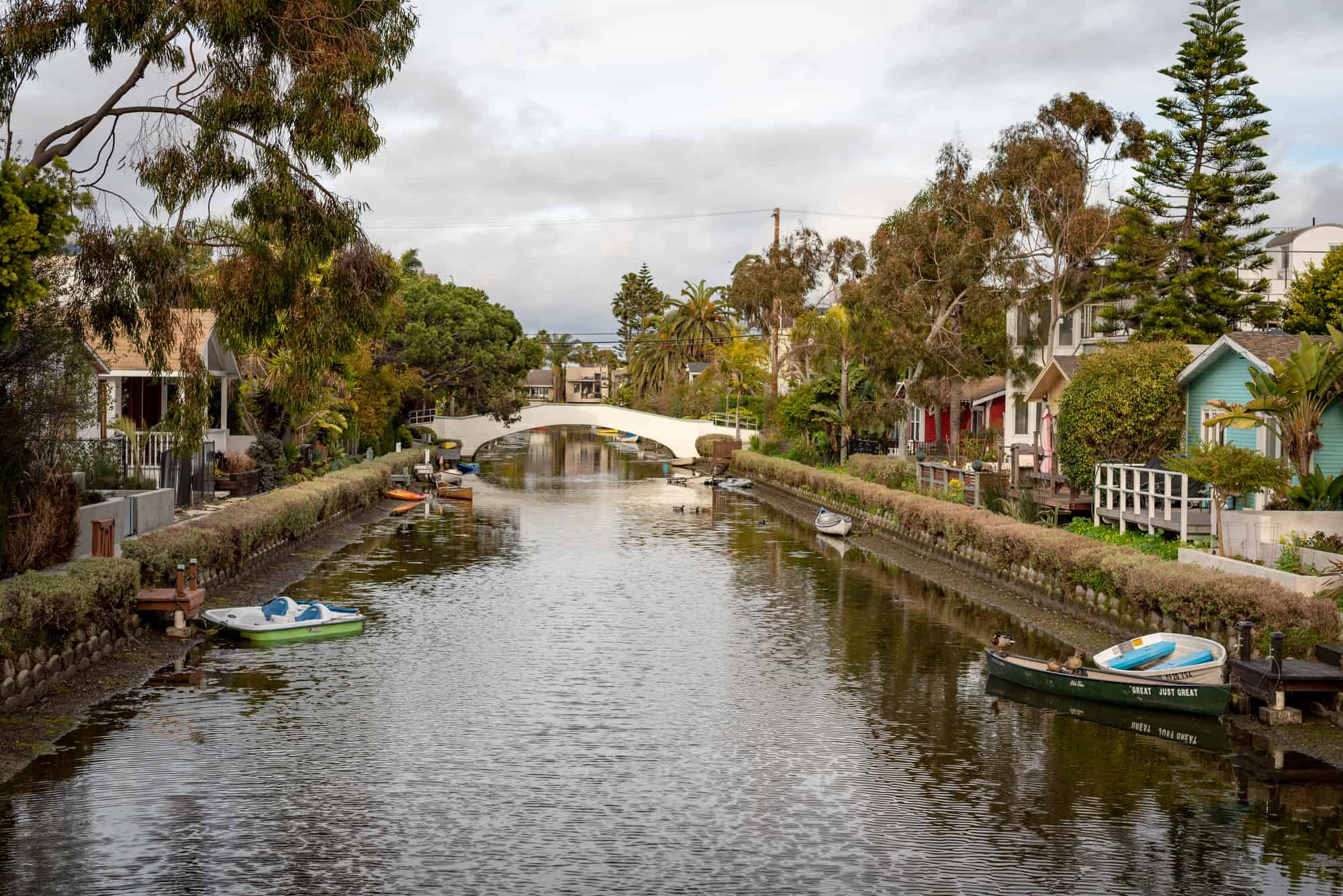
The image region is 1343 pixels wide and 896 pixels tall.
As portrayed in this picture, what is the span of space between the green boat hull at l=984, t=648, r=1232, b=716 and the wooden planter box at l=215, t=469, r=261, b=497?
1136 inches

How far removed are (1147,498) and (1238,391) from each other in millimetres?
4595

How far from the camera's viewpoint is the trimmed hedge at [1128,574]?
2064 cm

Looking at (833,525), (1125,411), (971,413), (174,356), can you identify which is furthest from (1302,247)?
(174,356)

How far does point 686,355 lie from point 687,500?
62.7m

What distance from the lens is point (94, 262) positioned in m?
25.2

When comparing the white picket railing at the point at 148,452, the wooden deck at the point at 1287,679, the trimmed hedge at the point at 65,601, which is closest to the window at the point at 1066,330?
the white picket railing at the point at 148,452

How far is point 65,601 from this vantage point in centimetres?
2009

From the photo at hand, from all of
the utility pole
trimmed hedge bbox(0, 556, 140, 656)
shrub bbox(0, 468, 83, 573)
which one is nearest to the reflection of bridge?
the utility pole

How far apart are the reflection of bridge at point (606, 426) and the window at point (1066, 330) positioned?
1418 inches

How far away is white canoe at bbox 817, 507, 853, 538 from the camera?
158 feet

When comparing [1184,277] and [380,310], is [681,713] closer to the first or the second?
[380,310]

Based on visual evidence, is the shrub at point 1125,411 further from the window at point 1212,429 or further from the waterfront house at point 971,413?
the waterfront house at point 971,413

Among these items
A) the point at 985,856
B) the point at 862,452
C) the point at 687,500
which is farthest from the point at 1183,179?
the point at 985,856

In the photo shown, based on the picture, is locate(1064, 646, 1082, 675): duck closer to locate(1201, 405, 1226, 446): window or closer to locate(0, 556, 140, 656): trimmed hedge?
locate(1201, 405, 1226, 446): window
